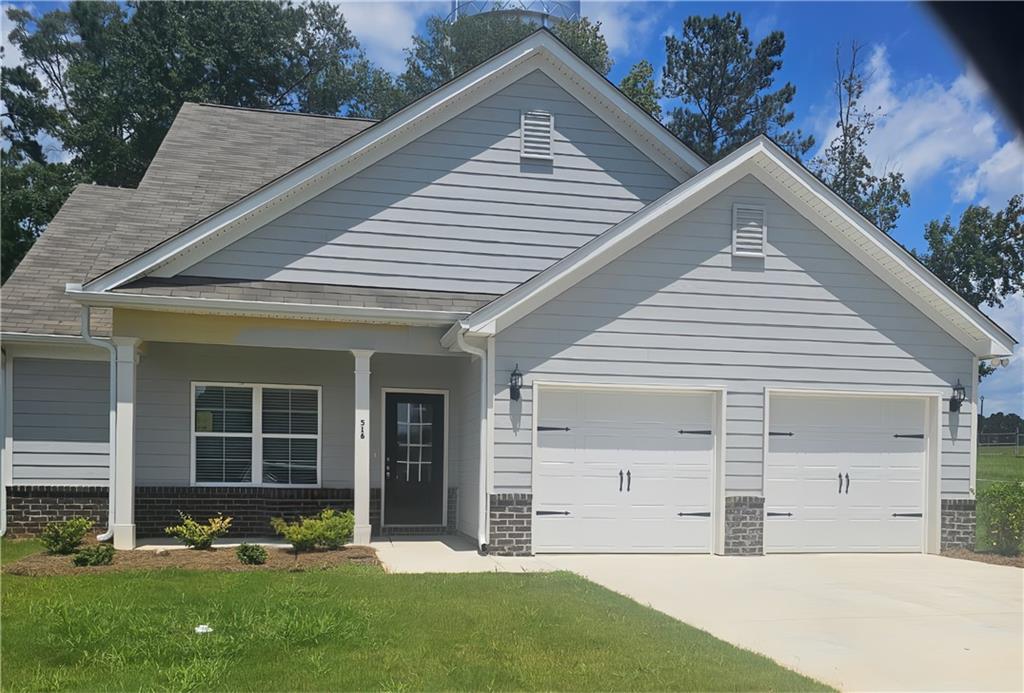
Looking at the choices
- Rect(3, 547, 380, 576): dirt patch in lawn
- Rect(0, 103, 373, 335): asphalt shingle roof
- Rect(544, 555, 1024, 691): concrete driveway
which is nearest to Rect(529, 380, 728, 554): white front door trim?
Rect(544, 555, 1024, 691): concrete driveway

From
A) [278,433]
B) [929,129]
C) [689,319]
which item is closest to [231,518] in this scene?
[278,433]

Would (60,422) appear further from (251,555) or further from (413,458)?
(413,458)

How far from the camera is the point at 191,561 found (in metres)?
9.26

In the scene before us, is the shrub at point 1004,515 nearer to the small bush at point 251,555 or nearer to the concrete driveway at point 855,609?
the concrete driveway at point 855,609

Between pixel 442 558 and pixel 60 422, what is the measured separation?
20.2ft

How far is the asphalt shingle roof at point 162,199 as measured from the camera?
12.2 meters

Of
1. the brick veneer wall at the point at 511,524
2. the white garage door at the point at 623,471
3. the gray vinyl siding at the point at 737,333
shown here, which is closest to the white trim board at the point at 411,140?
the gray vinyl siding at the point at 737,333

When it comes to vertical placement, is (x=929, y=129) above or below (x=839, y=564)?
above

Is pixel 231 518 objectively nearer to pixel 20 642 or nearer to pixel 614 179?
pixel 20 642

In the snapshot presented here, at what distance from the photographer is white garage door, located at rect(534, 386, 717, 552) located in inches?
428

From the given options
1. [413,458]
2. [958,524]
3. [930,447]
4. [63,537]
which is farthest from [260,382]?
[958,524]

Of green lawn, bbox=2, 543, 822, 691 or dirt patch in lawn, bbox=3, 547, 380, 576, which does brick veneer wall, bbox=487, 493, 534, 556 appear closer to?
dirt patch in lawn, bbox=3, 547, 380, 576

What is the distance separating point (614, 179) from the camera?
43.1 ft

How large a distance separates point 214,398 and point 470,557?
15.3ft
